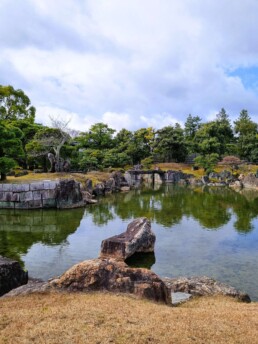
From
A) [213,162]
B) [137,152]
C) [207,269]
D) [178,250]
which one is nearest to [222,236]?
[178,250]

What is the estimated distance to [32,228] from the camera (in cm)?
2377

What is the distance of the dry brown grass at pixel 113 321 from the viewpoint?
21.8ft

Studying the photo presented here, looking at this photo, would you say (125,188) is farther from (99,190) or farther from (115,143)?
(115,143)

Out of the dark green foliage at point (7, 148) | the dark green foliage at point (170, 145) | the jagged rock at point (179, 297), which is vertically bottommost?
the jagged rock at point (179, 297)

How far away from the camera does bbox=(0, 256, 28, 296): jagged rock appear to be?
32.9 ft

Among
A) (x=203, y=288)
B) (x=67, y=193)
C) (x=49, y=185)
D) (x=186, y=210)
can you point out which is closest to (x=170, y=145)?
(x=186, y=210)

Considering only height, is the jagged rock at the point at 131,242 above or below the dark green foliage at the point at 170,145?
below

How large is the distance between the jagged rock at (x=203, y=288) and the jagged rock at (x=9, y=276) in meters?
5.24

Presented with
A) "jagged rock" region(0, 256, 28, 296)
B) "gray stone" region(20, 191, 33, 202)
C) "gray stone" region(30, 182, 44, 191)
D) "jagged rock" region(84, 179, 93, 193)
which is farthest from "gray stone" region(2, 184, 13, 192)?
"jagged rock" region(0, 256, 28, 296)

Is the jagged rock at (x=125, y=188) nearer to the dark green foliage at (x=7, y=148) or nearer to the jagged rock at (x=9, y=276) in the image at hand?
the dark green foliage at (x=7, y=148)

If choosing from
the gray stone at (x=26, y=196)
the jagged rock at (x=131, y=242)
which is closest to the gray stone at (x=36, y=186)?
the gray stone at (x=26, y=196)

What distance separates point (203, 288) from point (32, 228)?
15.6m

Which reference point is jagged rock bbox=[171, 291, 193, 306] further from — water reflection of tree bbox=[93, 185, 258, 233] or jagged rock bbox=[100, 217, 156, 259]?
water reflection of tree bbox=[93, 185, 258, 233]

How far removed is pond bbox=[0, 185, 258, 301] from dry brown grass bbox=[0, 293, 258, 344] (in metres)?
5.55
